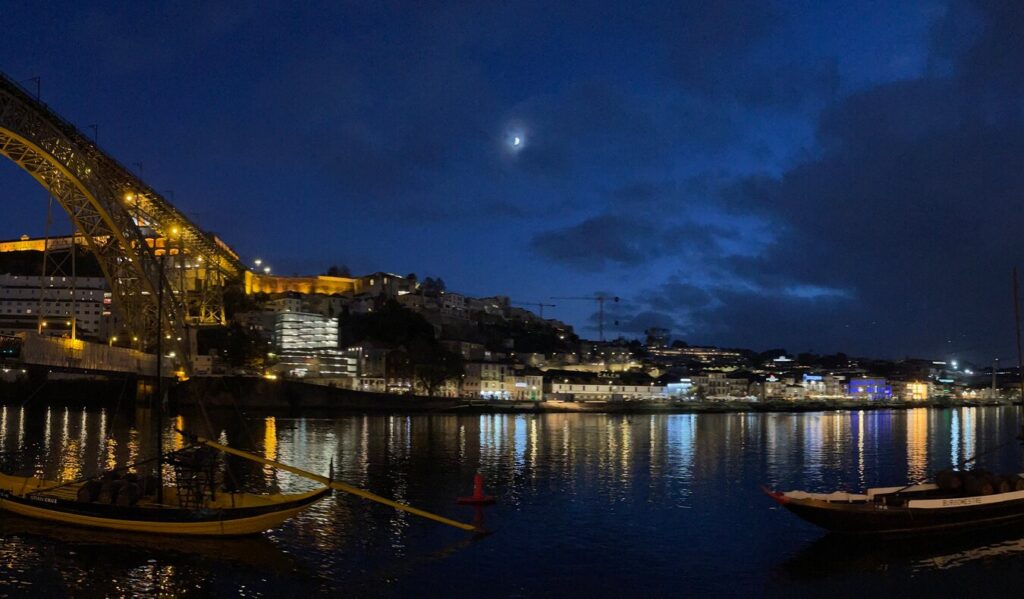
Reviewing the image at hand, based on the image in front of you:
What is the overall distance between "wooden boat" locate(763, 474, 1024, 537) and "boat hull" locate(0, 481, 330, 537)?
10482 mm

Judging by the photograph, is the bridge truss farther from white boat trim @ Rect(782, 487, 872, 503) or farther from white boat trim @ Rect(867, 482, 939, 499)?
white boat trim @ Rect(867, 482, 939, 499)

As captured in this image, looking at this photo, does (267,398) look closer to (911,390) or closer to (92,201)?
(92,201)

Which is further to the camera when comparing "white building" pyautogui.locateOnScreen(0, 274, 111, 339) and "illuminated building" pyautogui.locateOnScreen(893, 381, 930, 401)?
"illuminated building" pyautogui.locateOnScreen(893, 381, 930, 401)

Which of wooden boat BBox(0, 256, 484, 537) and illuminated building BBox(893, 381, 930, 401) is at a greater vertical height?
wooden boat BBox(0, 256, 484, 537)

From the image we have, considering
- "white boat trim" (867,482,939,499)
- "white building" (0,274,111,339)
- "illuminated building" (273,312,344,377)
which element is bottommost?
"white boat trim" (867,482,939,499)

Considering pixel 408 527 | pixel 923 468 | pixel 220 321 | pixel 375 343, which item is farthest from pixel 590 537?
pixel 375 343

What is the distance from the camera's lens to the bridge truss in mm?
28844

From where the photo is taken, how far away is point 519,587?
1331 centimetres

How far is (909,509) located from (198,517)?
50.8ft

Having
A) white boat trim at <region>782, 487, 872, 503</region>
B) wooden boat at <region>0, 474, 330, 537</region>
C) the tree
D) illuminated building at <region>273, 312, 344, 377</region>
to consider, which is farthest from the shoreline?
white boat trim at <region>782, 487, 872, 503</region>

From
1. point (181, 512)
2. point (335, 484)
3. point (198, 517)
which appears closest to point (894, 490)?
point (335, 484)

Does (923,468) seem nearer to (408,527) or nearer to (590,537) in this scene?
(590,537)

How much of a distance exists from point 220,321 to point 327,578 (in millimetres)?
59857

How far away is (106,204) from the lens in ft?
117
